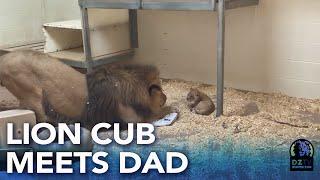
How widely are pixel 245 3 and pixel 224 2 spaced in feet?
1.24

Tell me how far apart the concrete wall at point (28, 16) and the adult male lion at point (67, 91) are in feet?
4.47

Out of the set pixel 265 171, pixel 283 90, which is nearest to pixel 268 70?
pixel 283 90

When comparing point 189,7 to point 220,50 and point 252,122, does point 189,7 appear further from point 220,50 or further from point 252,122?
point 252,122

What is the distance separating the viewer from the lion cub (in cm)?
254

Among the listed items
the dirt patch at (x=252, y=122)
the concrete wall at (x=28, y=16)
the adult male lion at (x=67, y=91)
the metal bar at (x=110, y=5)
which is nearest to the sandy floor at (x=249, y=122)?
the dirt patch at (x=252, y=122)

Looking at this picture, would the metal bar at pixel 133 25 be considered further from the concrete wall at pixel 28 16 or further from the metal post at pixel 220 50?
the metal post at pixel 220 50

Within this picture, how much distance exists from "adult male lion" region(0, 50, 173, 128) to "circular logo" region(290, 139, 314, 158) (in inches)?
31.9

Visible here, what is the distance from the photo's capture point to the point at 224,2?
2412 mm

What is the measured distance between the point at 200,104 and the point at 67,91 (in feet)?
2.67

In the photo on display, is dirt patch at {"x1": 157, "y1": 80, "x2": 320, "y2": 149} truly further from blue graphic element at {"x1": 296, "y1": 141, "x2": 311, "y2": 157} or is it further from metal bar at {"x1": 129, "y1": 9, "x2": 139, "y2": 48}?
metal bar at {"x1": 129, "y1": 9, "x2": 139, "y2": 48}

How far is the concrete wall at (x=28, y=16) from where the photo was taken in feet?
11.6

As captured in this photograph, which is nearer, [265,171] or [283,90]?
[265,171]

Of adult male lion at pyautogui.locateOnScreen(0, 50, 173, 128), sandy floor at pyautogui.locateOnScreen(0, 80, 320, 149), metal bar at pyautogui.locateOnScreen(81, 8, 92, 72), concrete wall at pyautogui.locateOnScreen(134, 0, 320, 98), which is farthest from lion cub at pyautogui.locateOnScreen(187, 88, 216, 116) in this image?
metal bar at pyautogui.locateOnScreen(81, 8, 92, 72)

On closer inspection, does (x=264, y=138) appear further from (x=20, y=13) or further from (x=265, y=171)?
(x=20, y=13)
